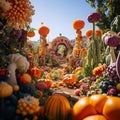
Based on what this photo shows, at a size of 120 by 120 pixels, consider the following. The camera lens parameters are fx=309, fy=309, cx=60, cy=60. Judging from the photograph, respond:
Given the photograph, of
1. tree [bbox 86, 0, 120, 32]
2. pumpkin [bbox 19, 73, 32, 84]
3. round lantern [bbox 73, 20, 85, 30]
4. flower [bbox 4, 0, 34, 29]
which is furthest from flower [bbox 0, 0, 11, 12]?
round lantern [bbox 73, 20, 85, 30]

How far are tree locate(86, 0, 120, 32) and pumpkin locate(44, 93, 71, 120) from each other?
286 inches

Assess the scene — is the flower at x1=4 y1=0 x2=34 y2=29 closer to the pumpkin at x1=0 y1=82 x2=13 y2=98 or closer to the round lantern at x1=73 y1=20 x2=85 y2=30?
the pumpkin at x1=0 y1=82 x2=13 y2=98

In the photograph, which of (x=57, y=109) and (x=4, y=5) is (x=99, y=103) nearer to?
(x=57, y=109)

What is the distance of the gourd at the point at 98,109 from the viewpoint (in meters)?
3.47

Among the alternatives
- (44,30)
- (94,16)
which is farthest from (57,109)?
(44,30)

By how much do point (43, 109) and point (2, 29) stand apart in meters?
1.33

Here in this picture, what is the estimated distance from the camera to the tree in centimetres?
1122

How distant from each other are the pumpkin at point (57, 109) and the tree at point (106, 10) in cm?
727

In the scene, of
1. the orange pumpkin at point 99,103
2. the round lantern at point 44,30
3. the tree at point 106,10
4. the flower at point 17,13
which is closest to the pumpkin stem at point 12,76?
the flower at point 17,13

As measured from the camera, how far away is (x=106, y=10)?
1218 cm

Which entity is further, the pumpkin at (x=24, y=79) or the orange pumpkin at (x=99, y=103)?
the pumpkin at (x=24, y=79)

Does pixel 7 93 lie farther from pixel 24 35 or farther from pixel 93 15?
pixel 93 15

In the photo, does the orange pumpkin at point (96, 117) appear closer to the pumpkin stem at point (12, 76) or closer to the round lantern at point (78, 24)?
the pumpkin stem at point (12, 76)

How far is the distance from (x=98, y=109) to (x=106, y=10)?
29.7 feet
